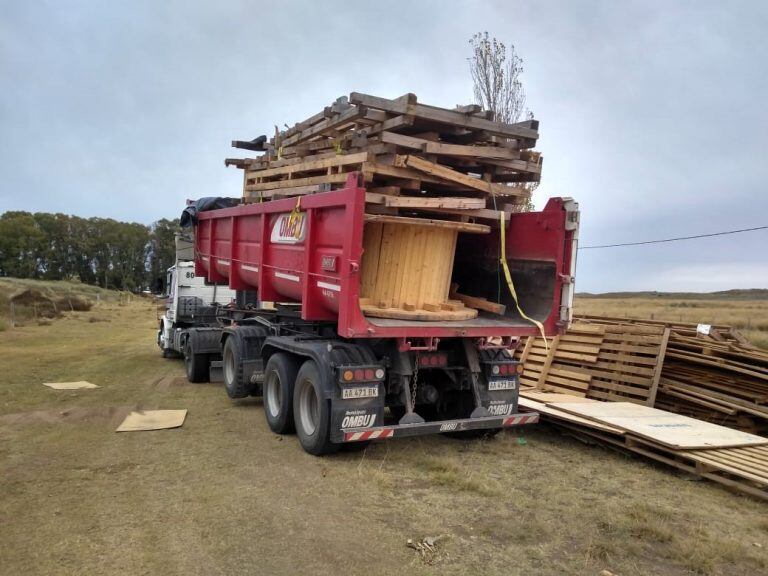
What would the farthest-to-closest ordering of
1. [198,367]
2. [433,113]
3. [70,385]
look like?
[198,367], [70,385], [433,113]

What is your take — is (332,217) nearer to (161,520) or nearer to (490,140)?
(490,140)

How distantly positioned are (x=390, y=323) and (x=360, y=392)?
739 mm

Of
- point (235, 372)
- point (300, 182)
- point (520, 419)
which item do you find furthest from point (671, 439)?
point (235, 372)

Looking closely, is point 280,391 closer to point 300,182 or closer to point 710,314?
point 300,182

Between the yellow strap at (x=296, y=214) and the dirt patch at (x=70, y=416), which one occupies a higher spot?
the yellow strap at (x=296, y=214)

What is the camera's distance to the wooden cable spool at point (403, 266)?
6.48 m

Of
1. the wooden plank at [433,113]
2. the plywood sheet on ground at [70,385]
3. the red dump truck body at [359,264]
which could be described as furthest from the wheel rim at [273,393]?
the plywood sheet on ground at [70,385]

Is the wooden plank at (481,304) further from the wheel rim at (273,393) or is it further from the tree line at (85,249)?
the tree line at (85,249)

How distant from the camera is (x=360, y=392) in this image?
232 inches

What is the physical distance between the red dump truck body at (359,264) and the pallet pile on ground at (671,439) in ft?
4.22

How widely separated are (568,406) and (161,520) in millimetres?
5015

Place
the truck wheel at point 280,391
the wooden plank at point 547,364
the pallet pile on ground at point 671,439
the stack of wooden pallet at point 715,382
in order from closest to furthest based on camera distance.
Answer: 1. the pallet pile on ground at point 671,439
2. the truck wheel at point 280,391
3. the stack of wooden pallet at point 715,382
4. the wooden plank at point 547,364

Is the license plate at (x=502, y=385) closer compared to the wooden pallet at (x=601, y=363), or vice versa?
the license plate at (x=502, y=385)

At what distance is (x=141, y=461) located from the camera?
596 cm
